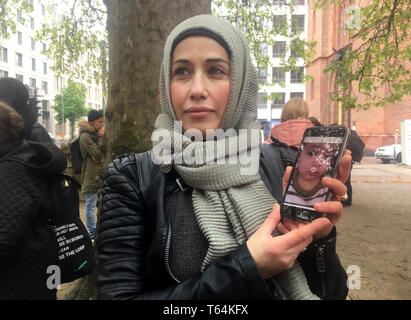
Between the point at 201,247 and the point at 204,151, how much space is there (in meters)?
0.36

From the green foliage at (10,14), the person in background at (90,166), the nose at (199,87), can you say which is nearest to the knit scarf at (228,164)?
the nose at (199,87)

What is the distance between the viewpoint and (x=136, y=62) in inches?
118

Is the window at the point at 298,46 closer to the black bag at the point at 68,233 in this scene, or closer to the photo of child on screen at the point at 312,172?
the black bag at the point at 68,233

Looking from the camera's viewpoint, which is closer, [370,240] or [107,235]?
[107,235]

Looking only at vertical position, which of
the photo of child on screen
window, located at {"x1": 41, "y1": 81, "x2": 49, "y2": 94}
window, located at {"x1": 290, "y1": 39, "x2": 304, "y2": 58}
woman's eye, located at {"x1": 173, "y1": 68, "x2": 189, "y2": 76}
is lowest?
the photo of child on screen

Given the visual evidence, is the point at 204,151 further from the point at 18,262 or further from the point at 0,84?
the point at 0,84

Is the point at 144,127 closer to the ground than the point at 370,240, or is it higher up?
higher up

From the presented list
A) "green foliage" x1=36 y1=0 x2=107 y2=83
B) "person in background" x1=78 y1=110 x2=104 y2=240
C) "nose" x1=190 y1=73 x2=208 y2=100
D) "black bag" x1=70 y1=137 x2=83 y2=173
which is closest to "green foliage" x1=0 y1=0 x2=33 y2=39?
"green foliage" x1=36 y1=0 x2=107 y2=83

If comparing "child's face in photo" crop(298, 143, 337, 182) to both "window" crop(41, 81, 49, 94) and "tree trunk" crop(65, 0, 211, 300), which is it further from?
"window" crop(41, 81, 49, 94)

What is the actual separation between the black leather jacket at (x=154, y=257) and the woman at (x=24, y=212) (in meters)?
0.77

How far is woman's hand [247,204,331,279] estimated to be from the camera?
99 centimetres

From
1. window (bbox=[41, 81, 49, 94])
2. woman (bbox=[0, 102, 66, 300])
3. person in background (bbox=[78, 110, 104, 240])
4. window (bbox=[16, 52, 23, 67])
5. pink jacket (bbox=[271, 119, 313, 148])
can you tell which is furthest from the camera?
window (bbox=[41, 81, 49, 94])

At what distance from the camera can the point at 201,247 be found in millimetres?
1206

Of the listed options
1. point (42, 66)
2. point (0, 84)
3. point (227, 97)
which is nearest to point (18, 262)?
point (227, 97)
